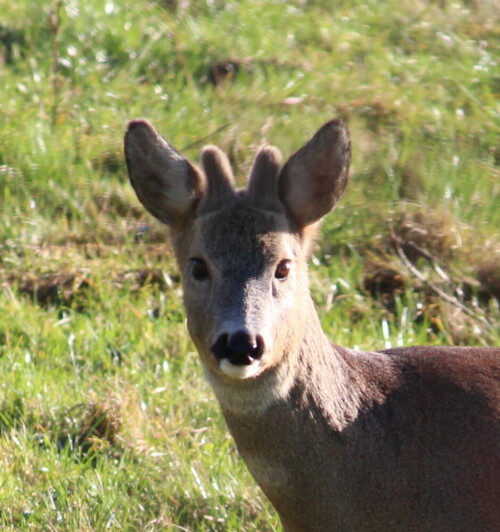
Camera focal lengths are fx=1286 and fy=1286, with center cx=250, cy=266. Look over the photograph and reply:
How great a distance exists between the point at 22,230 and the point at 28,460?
1.95m

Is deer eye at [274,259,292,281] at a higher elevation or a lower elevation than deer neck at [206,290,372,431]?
higher

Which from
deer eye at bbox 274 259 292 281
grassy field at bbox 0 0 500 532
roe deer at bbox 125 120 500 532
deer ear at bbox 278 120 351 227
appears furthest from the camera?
grassy field at bbox 0 0 500 532

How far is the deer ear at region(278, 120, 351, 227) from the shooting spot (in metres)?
4.50

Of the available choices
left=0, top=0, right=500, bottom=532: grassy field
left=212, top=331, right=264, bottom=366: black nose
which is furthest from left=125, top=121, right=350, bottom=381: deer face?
left=0, top=0, right=500, bottom=532: grassy field

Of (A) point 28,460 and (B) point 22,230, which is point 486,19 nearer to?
(B) point 22,230

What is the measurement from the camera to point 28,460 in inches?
209

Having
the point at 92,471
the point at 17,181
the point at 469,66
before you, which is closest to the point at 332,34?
the point at 469,66

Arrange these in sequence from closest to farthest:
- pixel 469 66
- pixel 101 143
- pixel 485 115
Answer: pixel 101 143 → pixel 485 115 → pixel 469 66

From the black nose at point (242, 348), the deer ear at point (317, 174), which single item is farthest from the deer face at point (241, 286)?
the deer ear at point (317, 174)

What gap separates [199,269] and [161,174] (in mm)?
489

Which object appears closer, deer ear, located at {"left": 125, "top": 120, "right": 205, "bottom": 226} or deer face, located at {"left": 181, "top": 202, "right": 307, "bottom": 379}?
deer face, located at {"left": 181, "top": 202, "right": 307, "bottom": 379}

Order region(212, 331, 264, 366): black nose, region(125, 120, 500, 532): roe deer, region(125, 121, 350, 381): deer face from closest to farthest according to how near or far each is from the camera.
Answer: region(212, 331, 264, 366): black nose, region(125, 121, 350, 381): deer face, region(125, 120, 500, 532): roe deer

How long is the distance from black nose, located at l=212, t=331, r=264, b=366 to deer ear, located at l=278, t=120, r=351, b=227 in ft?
2.44

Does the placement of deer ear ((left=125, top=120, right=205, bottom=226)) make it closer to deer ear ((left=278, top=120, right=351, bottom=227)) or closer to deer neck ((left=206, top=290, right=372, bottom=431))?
deer ear ((left=278, top=120, right=351, bottom=227))
